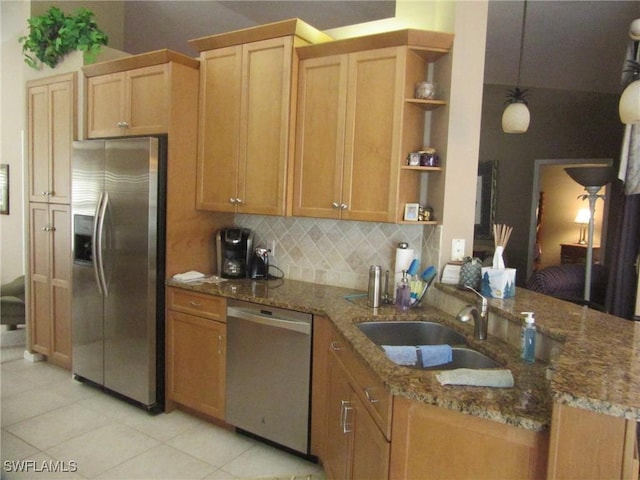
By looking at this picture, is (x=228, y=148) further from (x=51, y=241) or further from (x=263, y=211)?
(x=51, y=241)

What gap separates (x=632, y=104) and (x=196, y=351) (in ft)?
8.70

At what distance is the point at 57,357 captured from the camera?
366 centimetres

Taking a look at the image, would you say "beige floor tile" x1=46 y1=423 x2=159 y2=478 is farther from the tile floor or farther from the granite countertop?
the granite countertop

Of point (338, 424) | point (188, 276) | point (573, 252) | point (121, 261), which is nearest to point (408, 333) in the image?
point (338, 424)

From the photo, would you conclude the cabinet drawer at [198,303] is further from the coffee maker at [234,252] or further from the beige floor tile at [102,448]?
the beige floor tile at [102,448]

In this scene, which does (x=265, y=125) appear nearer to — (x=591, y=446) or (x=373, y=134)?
(x=373, y=134)

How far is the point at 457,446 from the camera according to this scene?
1.30 metres

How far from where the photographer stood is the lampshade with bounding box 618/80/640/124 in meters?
1.78

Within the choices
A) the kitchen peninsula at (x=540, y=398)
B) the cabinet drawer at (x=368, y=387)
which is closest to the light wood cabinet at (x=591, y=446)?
the kitchen peninsula at (x=540, y=398)

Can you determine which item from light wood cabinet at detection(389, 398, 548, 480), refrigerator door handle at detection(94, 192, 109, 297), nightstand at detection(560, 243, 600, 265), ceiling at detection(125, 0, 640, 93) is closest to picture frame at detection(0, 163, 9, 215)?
ceiling at detection(125, 0, 640, 93)

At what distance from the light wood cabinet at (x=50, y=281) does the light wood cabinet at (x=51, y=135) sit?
0.46 feet

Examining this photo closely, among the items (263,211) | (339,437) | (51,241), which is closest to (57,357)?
(51,241)

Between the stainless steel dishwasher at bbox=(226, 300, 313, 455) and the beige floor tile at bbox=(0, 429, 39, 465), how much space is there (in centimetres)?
112

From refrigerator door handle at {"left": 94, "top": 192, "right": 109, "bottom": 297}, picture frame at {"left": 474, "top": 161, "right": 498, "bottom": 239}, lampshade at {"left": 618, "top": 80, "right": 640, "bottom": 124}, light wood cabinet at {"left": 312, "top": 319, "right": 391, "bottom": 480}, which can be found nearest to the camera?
light wood cabinet at {"left": 312, "top": 319, "right": 391, "bottom": 480}
